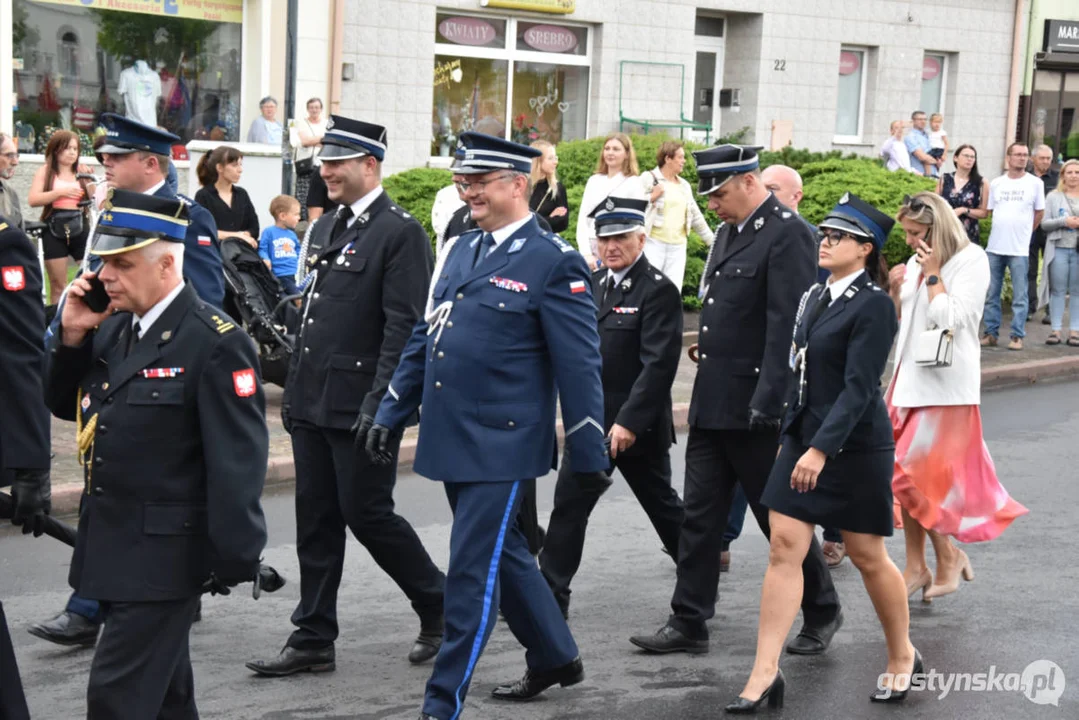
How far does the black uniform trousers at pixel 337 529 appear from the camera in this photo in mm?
6090

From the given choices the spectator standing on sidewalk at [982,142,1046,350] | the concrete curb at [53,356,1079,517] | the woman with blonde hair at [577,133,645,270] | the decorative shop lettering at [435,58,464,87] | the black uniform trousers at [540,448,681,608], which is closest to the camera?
the black uniform trousers at [540,448,681,608]

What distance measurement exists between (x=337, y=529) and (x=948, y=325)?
10.1ft

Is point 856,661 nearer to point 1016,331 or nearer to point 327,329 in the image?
point 327,329

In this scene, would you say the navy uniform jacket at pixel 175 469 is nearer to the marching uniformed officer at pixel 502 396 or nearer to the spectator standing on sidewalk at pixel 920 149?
the marching uniformed officer at pixel 502 396

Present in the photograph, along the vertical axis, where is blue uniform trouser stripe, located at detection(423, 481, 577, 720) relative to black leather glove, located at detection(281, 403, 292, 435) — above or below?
below

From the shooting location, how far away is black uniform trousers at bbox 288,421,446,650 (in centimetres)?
609

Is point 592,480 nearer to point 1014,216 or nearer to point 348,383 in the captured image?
point 348,383

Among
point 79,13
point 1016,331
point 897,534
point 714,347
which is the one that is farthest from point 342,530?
point 79,13

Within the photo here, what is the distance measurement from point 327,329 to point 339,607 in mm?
1470

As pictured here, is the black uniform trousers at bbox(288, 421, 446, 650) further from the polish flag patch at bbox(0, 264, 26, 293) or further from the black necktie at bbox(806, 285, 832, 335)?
the black necktie at bbox(806, 285, 832, 335)

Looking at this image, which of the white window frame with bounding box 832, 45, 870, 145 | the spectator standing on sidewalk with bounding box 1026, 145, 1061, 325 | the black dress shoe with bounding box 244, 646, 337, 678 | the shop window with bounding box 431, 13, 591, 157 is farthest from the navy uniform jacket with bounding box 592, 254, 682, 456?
the white window frame with bounding box 832, 45, 870, 145

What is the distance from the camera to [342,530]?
631 centimetres

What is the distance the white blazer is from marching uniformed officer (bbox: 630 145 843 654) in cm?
109

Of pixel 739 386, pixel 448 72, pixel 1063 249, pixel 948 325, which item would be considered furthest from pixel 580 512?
pixel 448 72
